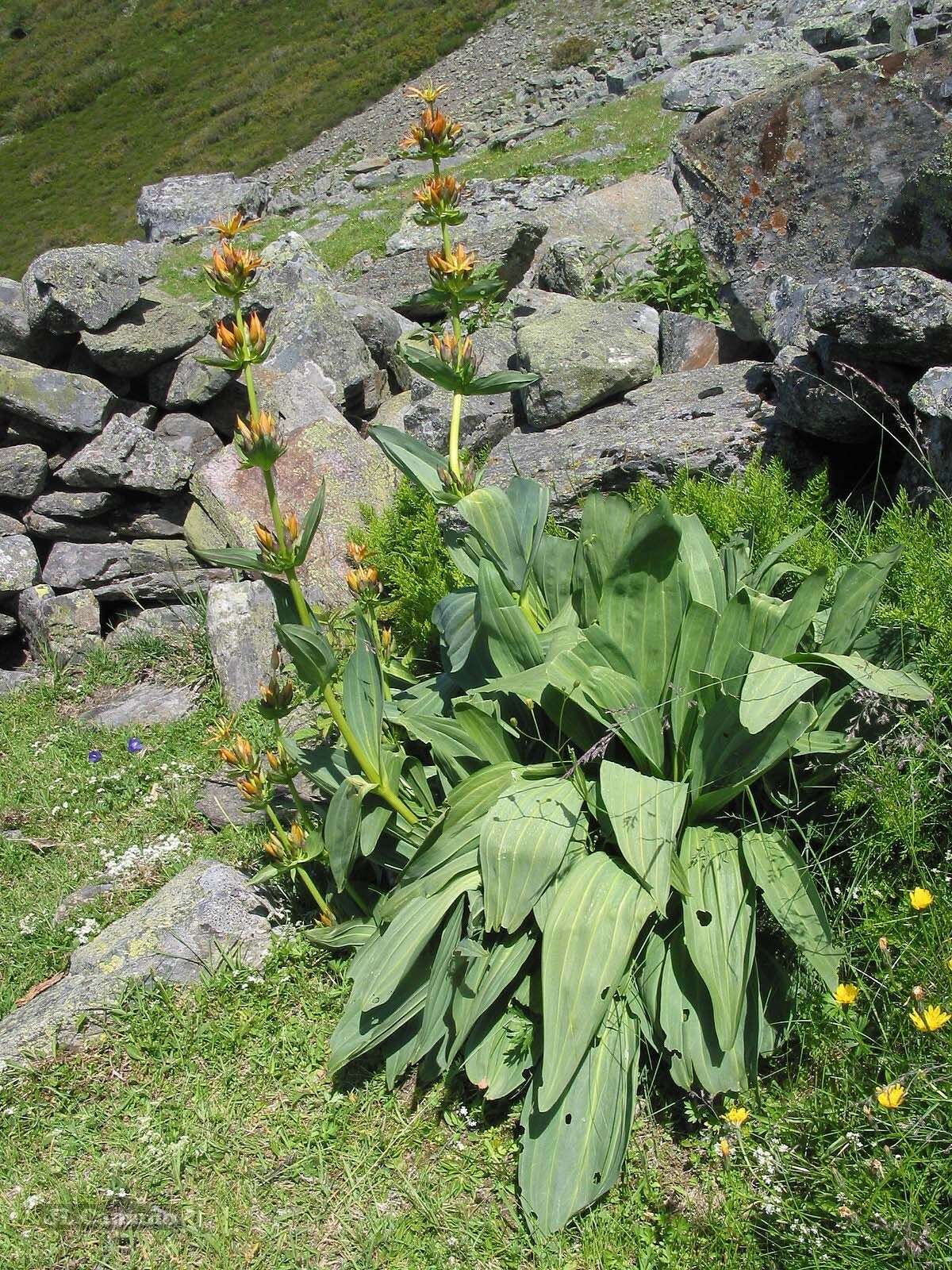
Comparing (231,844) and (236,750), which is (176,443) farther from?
(236,750)

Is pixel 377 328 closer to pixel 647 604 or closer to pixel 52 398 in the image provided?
pixel 52 398

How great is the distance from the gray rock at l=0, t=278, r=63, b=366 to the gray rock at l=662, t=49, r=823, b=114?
7.43 meters

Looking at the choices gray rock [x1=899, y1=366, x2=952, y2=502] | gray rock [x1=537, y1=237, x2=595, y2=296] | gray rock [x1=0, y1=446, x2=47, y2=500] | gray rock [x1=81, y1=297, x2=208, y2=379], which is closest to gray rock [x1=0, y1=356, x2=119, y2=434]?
gray rock [x1=0, y1=446, x2=47, y2=500]

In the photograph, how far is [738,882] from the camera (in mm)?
3166

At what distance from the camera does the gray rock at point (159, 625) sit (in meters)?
7.20

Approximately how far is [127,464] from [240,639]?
287 cm

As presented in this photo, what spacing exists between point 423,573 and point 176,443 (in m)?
4.16

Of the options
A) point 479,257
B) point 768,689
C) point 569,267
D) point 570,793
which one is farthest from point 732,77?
point 570,793

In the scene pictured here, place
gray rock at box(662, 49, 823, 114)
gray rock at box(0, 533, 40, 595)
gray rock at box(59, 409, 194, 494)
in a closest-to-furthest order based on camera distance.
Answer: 1. gray rock at box(0, 533, 40, 595)
2. gray rock at box(59, 409, 194, 494)
3. gray rock at box(662, 49, 823, 114)

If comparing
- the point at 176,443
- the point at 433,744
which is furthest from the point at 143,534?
the point at 433,744

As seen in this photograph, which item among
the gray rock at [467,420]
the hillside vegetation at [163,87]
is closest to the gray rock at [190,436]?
the gray rock at [467,420]

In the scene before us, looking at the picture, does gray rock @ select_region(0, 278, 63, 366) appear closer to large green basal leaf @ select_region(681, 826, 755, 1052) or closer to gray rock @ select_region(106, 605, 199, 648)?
gray rock @ select_region(106, 605, 199, 648)

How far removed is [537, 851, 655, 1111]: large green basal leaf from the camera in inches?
115

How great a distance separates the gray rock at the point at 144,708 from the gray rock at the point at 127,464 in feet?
7.24
